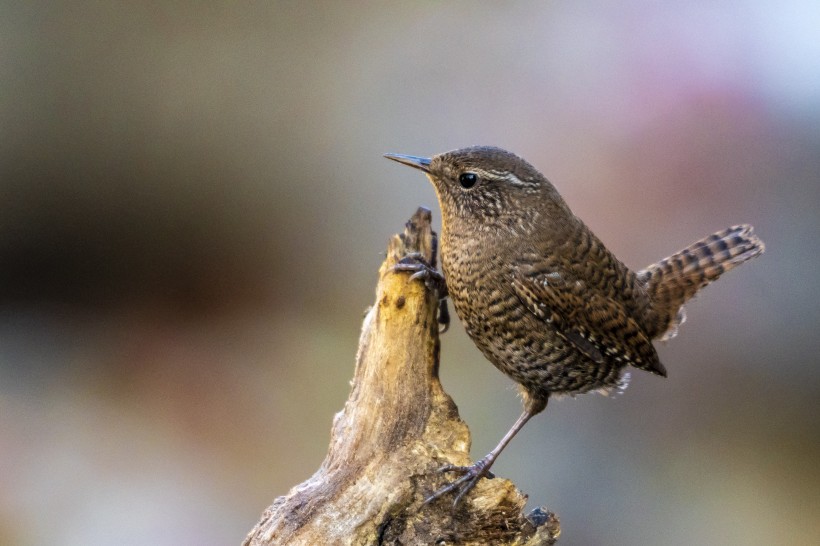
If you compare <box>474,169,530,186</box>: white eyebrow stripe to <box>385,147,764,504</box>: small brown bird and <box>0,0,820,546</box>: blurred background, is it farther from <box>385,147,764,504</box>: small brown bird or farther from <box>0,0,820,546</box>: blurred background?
<box>0,0,820,546</box>: blurred background

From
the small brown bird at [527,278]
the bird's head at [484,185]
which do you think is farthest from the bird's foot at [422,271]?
the bird's head at [484,185]

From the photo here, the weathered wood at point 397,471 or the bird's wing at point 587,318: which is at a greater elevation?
the bird's wing at point 587,318

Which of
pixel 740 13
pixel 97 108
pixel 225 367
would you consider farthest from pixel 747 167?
pixel 97 108

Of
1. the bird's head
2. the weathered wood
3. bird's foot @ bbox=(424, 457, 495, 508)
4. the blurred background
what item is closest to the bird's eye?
the bird's head

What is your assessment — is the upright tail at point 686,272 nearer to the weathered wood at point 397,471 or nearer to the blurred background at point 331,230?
the blurred background at point 331,230

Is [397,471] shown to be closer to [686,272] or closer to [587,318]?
[587,318]

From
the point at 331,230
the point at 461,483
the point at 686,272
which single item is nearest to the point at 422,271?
the point at 461,483
